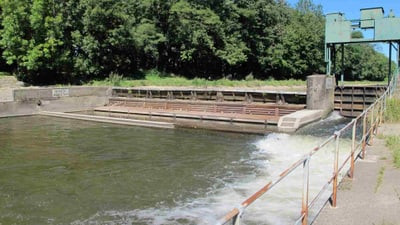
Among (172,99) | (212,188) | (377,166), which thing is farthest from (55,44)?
(377,166)

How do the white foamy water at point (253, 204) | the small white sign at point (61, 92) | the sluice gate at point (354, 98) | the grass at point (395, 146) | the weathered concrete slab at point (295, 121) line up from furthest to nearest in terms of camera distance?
1. the small white sign at point (61, 92)
2. the sluice gate at point (354, 98)
3. the weathered concrete slab at point (295, 121)
4. the grass at point (395, 146)
5. the white foamy water at point (253, 204)

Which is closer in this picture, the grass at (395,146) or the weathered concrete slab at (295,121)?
the grass at (395,146)

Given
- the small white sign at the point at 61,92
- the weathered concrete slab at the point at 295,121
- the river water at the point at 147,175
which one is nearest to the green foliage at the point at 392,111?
the river water at the point at 147,175

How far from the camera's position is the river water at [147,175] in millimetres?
7664

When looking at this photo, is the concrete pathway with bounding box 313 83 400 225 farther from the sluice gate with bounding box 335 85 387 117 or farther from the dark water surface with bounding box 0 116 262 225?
the sluice gate with bounding box 335 85 387 117

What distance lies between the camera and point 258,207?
793 cm

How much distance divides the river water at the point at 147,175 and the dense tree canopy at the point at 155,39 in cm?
1669

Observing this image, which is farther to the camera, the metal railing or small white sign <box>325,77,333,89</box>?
small white sign <box>325,77,333,89</box>

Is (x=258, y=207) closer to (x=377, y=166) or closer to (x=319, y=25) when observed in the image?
(x=377, y=166)

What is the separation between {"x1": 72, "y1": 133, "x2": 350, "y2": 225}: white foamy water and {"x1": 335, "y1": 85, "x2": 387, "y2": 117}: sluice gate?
9.36 meters

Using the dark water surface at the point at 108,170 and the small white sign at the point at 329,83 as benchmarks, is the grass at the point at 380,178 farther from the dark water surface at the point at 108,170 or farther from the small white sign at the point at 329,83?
the small white sign at the point at 329,83

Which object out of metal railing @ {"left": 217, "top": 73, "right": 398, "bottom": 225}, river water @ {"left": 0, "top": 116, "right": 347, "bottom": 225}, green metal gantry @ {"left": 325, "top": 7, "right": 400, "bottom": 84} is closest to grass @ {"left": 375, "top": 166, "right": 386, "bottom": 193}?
metal railing @ {"left": 217, "top": 73, "right": 398, "bottom": 225}

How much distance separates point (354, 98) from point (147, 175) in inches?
572

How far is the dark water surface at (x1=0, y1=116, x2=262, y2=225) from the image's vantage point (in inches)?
315
